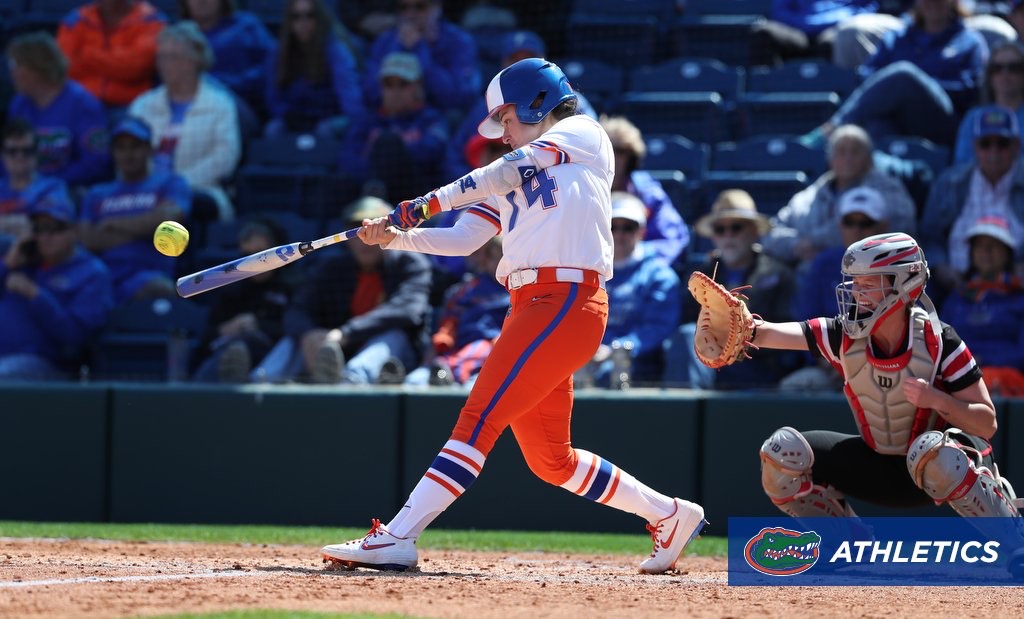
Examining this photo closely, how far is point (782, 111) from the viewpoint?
1035cm

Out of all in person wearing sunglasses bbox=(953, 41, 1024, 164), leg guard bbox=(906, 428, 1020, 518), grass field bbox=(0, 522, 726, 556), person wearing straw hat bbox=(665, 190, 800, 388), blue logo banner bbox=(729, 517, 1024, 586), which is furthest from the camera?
person wearing sunglasses bbox=(953, 41, 1024, 164)

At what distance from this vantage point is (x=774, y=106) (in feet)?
33.9

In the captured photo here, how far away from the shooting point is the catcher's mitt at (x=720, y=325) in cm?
525

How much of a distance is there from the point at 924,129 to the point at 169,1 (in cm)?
657

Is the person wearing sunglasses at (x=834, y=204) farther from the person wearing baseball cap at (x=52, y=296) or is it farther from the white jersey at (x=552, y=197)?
the person wearing baseball cap at (x=52, y=296)

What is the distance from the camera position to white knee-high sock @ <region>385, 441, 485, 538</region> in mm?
4793

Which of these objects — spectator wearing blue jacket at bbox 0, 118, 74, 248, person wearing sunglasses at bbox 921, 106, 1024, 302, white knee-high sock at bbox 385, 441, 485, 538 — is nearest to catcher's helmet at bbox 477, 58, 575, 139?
white knee-high sock at bbox 385, 441, 485, 538

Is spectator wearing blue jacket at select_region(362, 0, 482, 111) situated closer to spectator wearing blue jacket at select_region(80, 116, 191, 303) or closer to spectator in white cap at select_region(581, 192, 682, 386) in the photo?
spectator wearing blue jacket at select_region(80, 116, 191, 303)

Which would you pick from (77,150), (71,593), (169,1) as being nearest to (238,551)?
(71,593)

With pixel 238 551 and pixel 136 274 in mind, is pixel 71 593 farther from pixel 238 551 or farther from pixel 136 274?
pixel 136 274

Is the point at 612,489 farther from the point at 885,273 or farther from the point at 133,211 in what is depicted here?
the point at 133,211

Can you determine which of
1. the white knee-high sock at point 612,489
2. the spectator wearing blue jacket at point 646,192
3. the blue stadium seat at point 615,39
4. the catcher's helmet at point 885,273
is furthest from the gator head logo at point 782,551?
the blue stadium seat at point 615,39

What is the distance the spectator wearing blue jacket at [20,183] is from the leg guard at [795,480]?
6294 mm

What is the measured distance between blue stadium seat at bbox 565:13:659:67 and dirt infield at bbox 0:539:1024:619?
21.1 feet
